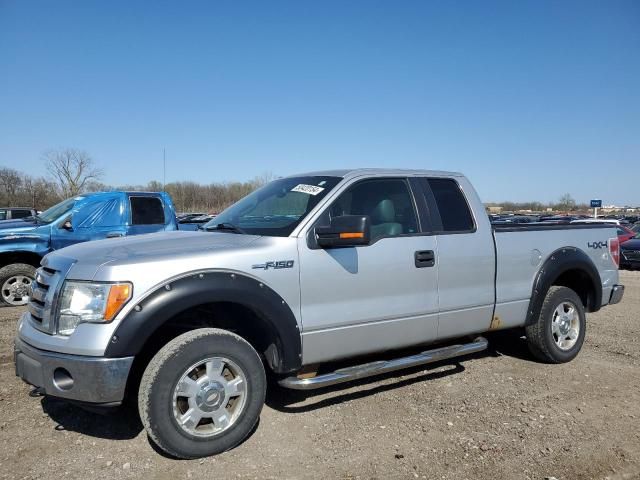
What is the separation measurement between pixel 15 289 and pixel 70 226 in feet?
4.24

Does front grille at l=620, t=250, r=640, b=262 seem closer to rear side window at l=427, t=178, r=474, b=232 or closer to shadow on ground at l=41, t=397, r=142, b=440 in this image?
rear side window at l=427, t=178, r=474, b=232

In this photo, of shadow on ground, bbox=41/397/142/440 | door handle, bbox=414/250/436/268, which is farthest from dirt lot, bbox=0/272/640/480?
door handle, bbox=414/250/436/268

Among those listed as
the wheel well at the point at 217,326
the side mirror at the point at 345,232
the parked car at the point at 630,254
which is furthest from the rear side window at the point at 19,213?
the parked car at the point at 630,254

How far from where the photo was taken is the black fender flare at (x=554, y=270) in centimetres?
496

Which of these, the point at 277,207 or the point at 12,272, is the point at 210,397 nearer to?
the point at 277,207

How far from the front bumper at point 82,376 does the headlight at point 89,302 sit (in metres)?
0.19

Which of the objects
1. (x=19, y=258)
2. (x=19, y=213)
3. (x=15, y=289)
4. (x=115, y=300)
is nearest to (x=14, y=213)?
(x=19, y=213)

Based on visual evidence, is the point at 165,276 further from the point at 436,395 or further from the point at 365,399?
the point at 436,395

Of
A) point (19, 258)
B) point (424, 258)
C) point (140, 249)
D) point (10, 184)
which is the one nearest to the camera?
point (140, 249)

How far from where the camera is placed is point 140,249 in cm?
342

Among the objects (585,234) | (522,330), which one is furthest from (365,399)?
(585,234)

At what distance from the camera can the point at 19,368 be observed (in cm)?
331

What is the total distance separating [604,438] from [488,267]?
1.57 m

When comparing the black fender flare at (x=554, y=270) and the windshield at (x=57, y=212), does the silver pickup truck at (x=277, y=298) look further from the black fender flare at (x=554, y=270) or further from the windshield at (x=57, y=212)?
the windshield at (x=57, y=212)
